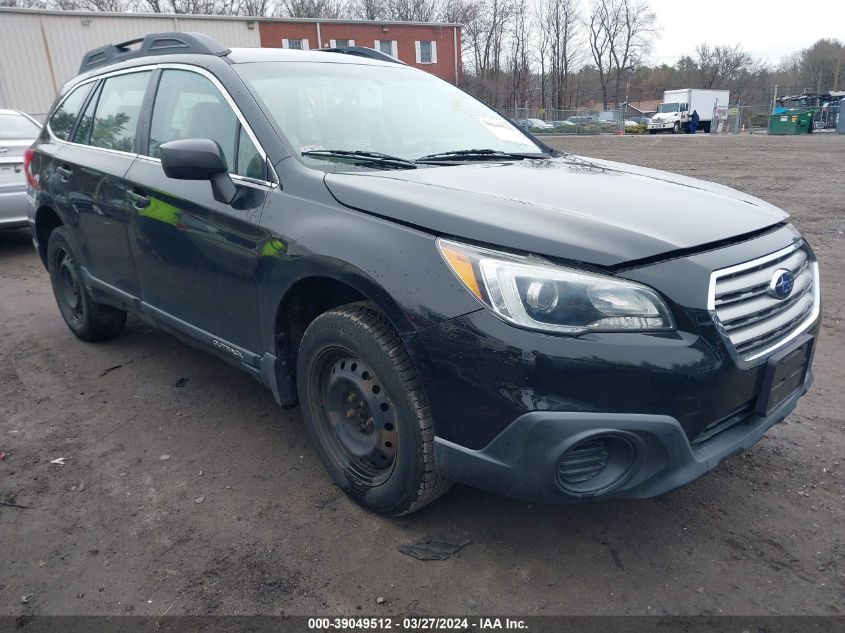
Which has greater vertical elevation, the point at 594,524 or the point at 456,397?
the point at 456,397

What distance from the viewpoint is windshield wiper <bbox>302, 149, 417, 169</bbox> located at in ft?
9.12

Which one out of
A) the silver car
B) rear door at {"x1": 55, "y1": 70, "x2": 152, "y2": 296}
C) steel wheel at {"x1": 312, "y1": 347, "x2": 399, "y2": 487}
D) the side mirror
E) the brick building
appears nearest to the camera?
steel wheel at {"x1": 312, "y1": 347, "x2": 399, "y2": 487}

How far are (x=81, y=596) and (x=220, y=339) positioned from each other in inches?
48.8

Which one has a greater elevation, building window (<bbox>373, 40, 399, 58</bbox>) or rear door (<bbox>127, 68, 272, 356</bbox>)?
building window (<bbox>373, 40, 399, 58</bbox>)

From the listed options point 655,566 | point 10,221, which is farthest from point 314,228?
point 10,221

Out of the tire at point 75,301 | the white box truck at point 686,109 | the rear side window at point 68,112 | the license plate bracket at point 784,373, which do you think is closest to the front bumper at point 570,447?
the license plate bracket at point 784,373

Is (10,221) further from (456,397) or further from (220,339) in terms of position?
(456,397)

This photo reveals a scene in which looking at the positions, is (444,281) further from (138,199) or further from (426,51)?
(426,51)

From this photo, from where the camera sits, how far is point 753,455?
9.99ft

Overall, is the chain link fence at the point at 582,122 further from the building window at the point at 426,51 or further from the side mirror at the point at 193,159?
the side mirror at the point at 193,159

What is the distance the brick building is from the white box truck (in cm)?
1403

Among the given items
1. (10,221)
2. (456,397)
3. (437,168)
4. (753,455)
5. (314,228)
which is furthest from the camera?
(10,221)

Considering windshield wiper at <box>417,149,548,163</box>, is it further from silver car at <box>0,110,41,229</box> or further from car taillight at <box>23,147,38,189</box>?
silver car at <box>0,110,41,229</box>

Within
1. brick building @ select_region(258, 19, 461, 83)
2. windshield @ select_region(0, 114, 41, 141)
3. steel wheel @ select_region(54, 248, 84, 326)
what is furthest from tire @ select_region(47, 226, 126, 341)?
brick building @ select_region(258, 19, 461, 83)
